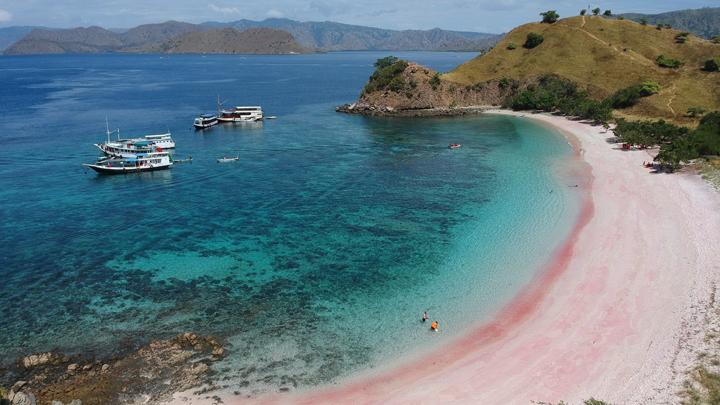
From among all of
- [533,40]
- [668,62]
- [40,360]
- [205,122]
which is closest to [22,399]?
[40,360]

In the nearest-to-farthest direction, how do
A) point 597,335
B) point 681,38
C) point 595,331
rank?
point 597,335 → point 595,331 → point 681,38

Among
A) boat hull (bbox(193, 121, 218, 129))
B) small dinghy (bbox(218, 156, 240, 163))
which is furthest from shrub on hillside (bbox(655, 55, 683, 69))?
boat hull (bbox(193, 121, 218, 129))

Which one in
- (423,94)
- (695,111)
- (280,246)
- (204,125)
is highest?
(423,94)

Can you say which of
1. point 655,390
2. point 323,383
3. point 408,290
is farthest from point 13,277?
point 655,390

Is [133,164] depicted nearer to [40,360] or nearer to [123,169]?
[123,169]

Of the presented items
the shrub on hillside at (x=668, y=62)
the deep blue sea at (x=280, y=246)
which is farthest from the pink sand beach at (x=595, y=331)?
the shrub on hillside at (x=668, y=62)

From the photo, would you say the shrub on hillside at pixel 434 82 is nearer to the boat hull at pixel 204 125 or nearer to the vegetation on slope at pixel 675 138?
the vegetation on slope at pixel 675 138
